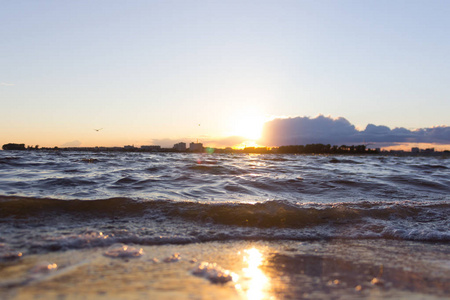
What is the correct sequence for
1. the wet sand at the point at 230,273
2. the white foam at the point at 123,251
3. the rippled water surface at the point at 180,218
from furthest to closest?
the rippled water surface at the point at 180,218 < the white foam at the point at 123,251 < the wet sand at the point at 230,273

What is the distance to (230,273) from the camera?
285 cm

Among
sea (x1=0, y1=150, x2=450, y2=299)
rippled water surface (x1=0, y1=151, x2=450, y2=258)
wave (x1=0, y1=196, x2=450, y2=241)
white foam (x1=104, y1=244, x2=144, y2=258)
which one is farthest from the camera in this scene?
wave (x1=0, y1=196, x2=450, y2=241)

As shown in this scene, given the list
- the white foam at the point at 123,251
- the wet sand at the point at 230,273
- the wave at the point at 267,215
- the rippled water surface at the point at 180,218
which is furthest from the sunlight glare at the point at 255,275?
the white foam at the point at 123,251

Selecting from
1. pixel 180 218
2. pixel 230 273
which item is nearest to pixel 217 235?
pixel 180 218

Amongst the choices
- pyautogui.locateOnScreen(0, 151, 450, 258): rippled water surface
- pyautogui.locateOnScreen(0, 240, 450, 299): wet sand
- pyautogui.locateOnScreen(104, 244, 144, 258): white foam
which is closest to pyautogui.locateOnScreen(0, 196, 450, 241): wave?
pyautogui.locateOnScreen(0, 151, 450, 258): rippled water surface

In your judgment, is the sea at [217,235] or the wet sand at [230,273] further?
the sea at [217,235]

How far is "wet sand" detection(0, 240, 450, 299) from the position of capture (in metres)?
2.39

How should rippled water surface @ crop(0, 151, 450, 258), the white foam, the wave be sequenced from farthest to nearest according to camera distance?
1. the wave
2. rippled water surface @ crop(0, 151, 450, 258)
3. the white foam

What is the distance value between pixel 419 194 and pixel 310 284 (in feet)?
27.4

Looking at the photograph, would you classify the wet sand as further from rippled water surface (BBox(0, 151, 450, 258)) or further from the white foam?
rippled water surface (BBox(0, 151, 450, 258))

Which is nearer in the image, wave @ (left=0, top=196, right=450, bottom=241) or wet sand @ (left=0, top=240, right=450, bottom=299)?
wet sand @ (left=0, top=240, right=450, bottom=299)

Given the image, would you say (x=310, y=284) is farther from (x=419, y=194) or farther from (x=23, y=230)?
(x=419, y=194)

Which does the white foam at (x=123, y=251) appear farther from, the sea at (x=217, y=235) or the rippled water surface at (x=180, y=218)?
the rippled water surface at (x=180, y=218)

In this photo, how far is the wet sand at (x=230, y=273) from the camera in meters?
2.39
